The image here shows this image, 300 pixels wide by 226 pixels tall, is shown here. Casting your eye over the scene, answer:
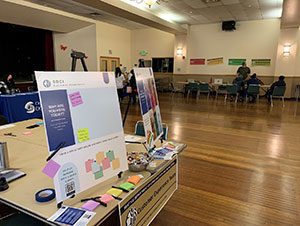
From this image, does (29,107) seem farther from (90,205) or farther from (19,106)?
(90,205)

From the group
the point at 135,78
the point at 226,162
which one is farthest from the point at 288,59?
the point at 135,78

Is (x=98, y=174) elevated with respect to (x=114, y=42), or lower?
lower

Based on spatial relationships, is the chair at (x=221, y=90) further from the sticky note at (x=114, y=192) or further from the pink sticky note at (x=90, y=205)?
the pink sticky note at (x=90, y=205)

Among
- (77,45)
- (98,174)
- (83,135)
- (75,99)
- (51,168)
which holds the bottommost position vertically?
(98,174)

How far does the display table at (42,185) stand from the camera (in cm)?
117

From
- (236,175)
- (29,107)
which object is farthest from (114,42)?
(236,175)

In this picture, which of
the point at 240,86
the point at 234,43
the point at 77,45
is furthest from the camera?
the point at 234,43

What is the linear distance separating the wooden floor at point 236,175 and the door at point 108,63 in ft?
22.0

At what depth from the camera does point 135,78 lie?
1777 millimetres

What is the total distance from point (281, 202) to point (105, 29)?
37.4 feet

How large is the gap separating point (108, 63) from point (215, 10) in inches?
233

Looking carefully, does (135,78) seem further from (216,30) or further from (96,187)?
(216,30)

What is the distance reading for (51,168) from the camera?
1.12 metres

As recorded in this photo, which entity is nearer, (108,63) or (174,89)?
(108,63)
